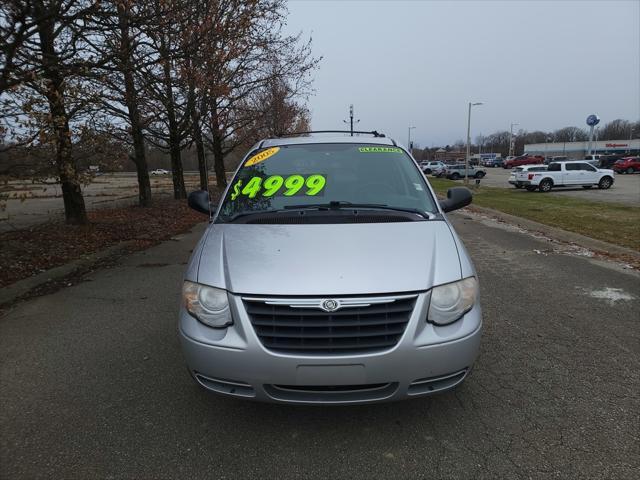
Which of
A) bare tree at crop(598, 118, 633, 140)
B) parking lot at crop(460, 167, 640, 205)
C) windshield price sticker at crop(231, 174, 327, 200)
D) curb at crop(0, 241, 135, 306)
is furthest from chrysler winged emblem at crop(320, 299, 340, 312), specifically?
bare tree at crop(598, 118, 633, 140)

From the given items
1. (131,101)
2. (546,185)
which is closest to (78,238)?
(131,101)

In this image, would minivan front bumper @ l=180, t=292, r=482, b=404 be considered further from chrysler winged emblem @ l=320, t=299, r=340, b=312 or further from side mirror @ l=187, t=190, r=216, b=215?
side mirror @ l=187, t=190, r=216, b=215

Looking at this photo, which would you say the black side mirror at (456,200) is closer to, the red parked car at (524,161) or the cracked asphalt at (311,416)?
the cracked asphalt at (311,416)

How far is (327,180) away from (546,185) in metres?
25.9

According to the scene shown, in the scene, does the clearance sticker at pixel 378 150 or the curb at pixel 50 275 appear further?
the curb at pixel 50 275

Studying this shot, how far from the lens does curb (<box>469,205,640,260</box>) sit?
25.7 feet

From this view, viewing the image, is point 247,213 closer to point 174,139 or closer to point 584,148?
point 174,139

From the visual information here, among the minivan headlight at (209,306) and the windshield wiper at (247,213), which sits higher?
the windshield wiper at (247,213)

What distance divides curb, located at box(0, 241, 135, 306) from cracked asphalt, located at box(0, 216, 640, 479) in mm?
871

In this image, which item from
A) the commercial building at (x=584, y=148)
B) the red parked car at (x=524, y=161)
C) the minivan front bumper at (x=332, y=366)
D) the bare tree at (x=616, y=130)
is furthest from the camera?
the bare tree at (x=616, y=130)

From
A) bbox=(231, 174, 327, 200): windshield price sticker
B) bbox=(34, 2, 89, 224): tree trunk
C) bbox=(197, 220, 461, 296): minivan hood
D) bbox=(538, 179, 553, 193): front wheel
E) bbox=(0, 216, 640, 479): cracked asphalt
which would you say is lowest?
bbox=(538, 179, 553, 193): front wheel

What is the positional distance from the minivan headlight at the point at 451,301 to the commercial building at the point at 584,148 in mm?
110003

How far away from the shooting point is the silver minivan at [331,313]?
7.80 feet

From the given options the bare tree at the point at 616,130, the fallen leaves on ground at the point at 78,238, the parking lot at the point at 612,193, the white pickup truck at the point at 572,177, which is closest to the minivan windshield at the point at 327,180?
the fallen leaves on ground at the point at 78,238
